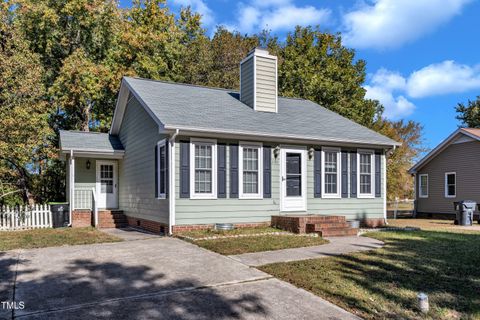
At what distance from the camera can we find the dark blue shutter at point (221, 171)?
11.1 m

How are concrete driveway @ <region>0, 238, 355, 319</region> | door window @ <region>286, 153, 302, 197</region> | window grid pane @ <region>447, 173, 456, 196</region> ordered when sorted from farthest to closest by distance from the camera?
1. window grid pane @ <region>447, 173, 456, 196</region>
2. door window @ <region>286, 153, 302, 197</region>
3. concrete driveway @ <region>0, 238, 355, 319</region>

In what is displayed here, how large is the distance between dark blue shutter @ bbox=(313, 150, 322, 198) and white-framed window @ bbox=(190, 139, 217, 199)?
3486mm

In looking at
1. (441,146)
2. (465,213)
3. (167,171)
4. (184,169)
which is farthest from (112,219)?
(441,146)

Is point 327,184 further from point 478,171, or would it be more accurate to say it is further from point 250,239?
point 478,171

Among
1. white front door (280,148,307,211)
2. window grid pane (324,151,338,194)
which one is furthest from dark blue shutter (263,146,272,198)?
window grid pane (324,151,338,194)

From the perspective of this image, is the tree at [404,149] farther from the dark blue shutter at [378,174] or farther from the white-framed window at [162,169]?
the white-framed window at [162,169]

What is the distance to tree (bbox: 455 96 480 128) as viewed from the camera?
33688mm

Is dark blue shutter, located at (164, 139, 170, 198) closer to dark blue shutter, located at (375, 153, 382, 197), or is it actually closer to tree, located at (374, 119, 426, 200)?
dark blue shutter, located at (375, 153, 382, 197)

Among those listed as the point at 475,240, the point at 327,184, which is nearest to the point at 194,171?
the point at 327,184

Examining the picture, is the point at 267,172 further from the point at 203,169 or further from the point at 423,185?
the point at 423,185

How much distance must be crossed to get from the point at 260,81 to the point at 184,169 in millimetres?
4895

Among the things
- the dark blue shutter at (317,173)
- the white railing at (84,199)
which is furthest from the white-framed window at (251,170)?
the white railing at (84,199)

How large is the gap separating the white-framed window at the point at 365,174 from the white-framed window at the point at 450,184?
29.9ft

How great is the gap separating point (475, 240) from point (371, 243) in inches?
122
